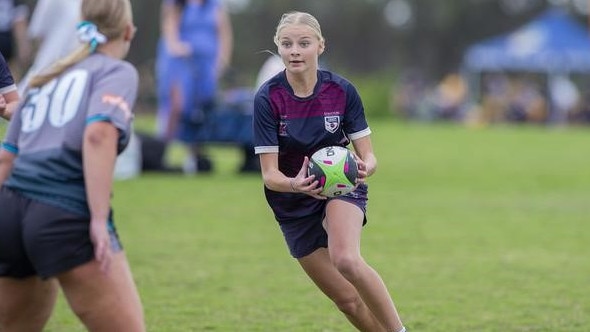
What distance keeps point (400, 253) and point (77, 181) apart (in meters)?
5.56

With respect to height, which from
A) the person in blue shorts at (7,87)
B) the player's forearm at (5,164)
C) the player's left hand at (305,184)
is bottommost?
the player's left hand at (305,184)

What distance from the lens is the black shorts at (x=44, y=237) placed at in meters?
4.48

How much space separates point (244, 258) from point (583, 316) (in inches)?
122

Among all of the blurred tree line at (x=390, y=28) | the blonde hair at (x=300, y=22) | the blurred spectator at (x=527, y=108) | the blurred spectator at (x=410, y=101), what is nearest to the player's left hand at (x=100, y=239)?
the blonde hair at (x=300, y=22)

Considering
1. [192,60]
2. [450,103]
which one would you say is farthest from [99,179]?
[450,103]

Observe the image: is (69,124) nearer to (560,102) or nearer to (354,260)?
(354,260)

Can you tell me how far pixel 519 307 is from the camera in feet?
24.9

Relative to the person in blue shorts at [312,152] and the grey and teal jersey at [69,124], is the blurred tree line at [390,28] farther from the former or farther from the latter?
the grey and teal jersey at [69,124]

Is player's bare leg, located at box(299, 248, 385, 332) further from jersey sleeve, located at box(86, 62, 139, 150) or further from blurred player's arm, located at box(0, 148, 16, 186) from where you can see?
blurred player's arm, located at box(0, 148, 16, 186)

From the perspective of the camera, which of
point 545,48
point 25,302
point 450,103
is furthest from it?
point 450,103

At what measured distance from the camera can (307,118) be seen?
586 cm

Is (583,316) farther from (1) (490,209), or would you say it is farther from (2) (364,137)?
(1) (490,209)

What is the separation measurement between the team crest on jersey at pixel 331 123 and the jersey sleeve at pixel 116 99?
54.8 inches

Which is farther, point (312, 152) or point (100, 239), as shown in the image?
point (312, 152)
